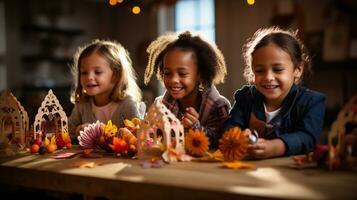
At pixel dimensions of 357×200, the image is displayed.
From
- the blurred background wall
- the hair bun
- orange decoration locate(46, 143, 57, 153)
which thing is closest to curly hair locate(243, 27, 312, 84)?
the hair bun

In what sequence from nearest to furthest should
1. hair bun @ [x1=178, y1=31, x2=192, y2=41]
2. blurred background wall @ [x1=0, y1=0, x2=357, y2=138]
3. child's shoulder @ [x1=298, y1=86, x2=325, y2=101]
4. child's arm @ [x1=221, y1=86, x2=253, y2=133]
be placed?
1. child's shoulder @ [x1=298, y1=86, x2=325, y2=101]
2. child's arm @ [x1=221, y1=86, x2=253, y2=133]
3. hair bun @ [x1=178, y1=31, x2=192, y2=41]
4. blurred background wall @ [x1=0, y1=0, x2=357, y2=138]

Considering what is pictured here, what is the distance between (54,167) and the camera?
3.73 feet

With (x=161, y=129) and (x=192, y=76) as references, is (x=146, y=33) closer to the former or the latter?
(x=192, y=76)

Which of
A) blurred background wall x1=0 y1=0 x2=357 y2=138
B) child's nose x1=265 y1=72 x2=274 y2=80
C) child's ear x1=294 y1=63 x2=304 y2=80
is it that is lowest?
child's nose x1=265 y1=72 x2=274 y2=80

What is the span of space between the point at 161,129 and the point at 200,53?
52 cm

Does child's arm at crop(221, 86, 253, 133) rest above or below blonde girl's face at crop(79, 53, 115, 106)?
below

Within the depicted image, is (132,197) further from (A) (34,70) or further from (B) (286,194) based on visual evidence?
(A) (34,70)

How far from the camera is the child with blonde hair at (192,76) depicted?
5.15 ft

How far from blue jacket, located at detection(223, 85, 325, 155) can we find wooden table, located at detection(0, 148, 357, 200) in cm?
13

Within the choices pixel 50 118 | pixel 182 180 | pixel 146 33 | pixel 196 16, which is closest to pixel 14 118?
pixel 50 118

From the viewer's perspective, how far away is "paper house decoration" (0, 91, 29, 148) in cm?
145

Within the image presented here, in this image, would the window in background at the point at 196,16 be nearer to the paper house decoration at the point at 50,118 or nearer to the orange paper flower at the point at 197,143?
the paper house decoration at the point at 50,118

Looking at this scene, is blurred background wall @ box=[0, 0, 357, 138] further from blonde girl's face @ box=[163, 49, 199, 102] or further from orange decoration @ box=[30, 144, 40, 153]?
orange decoration @ box=[30, 144, 40, 153]

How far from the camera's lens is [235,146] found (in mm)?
1134
